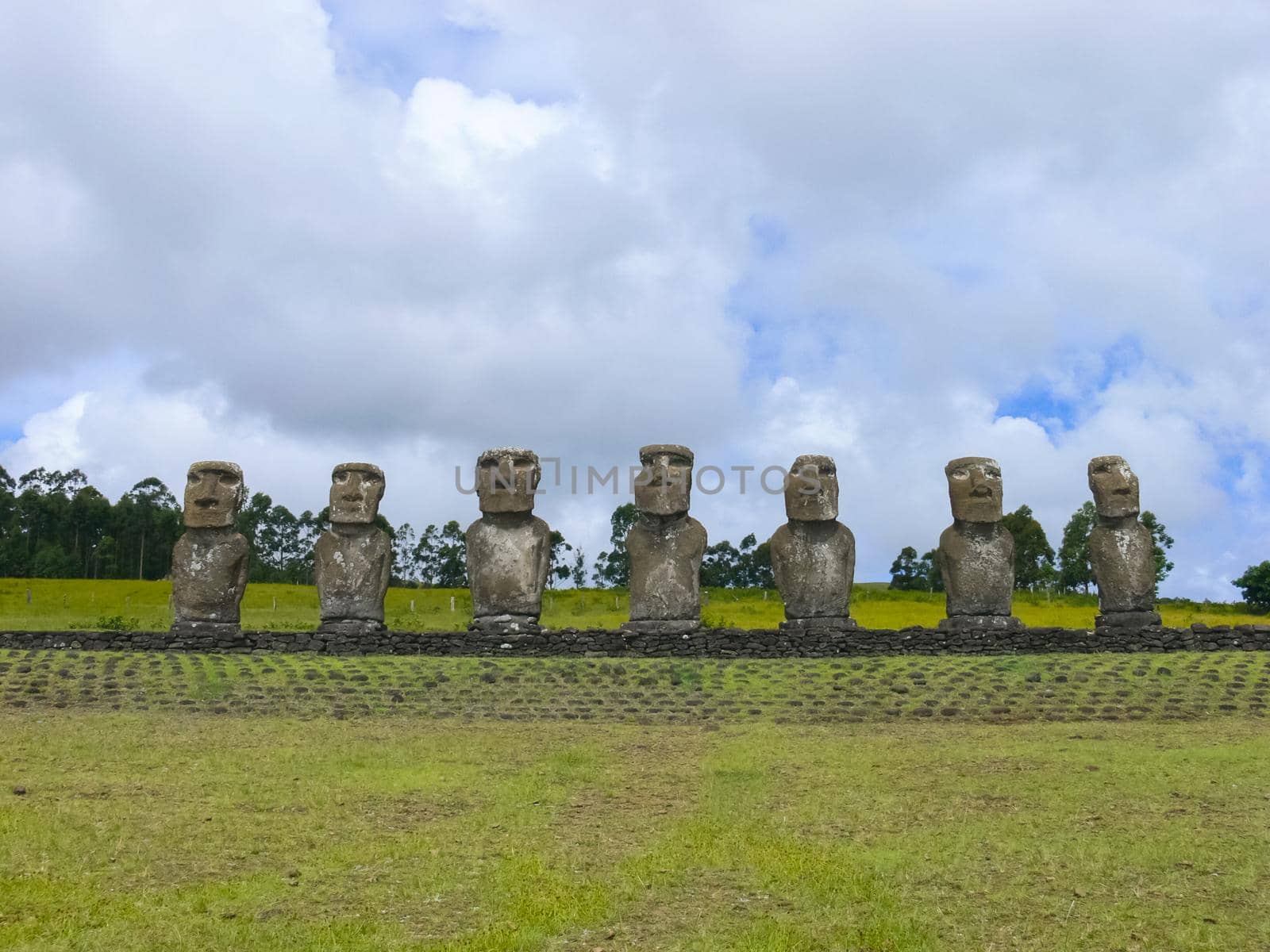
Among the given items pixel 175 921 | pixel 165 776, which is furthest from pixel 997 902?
pixel 165 776

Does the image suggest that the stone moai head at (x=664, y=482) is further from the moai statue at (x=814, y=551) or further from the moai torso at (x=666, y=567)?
the moai statue at (x=814, y=551)

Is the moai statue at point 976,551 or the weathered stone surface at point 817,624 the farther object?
the moai statue at point 976,551

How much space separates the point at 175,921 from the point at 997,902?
200 inches

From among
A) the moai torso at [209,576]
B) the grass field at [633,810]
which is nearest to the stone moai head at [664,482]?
the grass field at [633,810]

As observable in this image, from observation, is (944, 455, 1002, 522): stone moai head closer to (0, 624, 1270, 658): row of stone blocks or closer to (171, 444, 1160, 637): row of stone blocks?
(171, 444, 1160, 637): row of stone blocks

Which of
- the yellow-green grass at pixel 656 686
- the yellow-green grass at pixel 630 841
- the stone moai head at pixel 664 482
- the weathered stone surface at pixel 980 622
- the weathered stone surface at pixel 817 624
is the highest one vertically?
the stone moai head at pixel 664 482

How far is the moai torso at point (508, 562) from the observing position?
70.8 ft

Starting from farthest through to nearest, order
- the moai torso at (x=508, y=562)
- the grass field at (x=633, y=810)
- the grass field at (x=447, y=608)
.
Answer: the grass field at (x=447, y=608)
the moai torso at (x=508, y=562)
the grass field at (x=633, y=810)

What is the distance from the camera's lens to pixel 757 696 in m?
16.9

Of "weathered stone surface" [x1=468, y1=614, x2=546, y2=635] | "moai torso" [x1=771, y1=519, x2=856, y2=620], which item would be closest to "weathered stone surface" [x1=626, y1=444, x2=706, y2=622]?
"moai torso" [x1=771, y1=519, x2=856, y2=620]

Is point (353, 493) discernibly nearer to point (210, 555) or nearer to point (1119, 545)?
point (210, 555)

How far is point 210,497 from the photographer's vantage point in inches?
858

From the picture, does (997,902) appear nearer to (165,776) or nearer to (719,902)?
(719,902)

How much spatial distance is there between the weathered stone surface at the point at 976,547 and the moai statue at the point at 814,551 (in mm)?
1794
